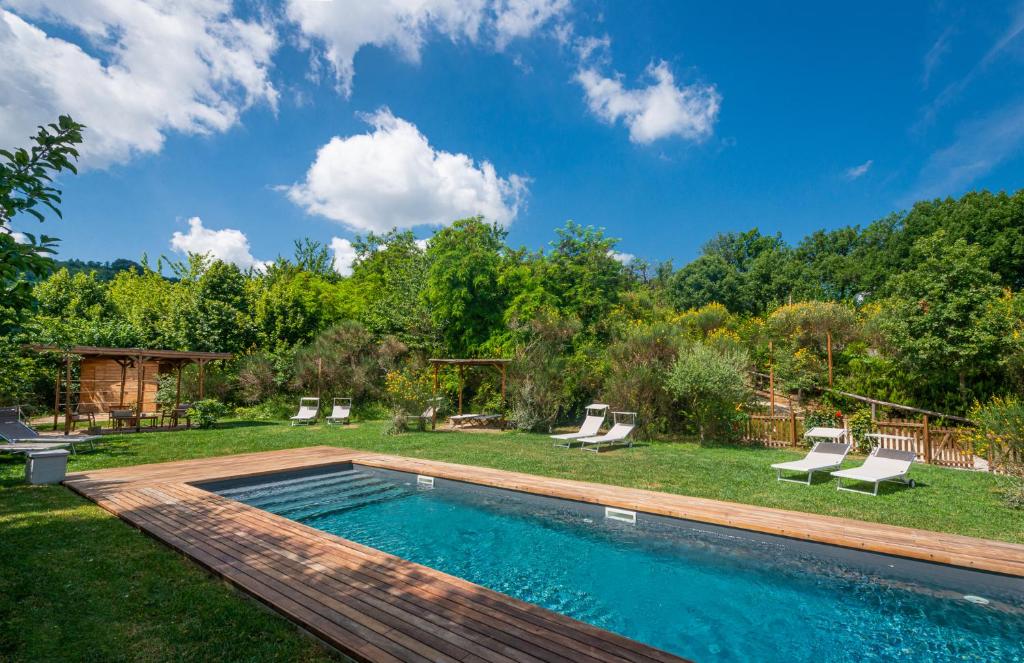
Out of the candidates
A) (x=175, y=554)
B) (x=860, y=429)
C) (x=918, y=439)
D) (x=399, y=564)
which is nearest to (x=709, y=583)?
(x=399, y=564)

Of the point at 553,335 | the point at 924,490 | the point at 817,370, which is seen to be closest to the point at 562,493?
the point at 924,490

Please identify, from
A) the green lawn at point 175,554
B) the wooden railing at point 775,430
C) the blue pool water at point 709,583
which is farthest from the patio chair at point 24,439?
the wooden railing at point 775,430

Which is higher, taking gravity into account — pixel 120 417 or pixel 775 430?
pixel 775 430

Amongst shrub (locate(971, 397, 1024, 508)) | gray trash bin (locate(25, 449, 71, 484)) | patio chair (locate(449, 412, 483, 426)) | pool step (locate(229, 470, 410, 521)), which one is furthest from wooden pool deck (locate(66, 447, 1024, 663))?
patio chair (locate(449, 412, 483, 426))

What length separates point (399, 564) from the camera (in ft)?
13.9

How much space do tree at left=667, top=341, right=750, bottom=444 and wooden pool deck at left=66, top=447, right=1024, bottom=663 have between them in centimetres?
569

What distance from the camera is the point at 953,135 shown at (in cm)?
3450

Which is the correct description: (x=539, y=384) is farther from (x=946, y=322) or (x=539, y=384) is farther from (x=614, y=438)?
(x=946, y=322)

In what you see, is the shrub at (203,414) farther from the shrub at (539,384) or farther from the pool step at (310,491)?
the shrub at (539,384)

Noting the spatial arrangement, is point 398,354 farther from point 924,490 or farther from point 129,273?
point 129,273

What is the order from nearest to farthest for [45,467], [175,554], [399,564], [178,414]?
1. [399,564]
2. [175,554]
3. [45,467]
4. [178,414]

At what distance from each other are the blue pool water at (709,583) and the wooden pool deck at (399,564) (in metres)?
0.21

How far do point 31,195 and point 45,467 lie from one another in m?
7.16

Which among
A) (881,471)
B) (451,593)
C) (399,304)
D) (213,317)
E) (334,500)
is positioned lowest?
(334,500)
